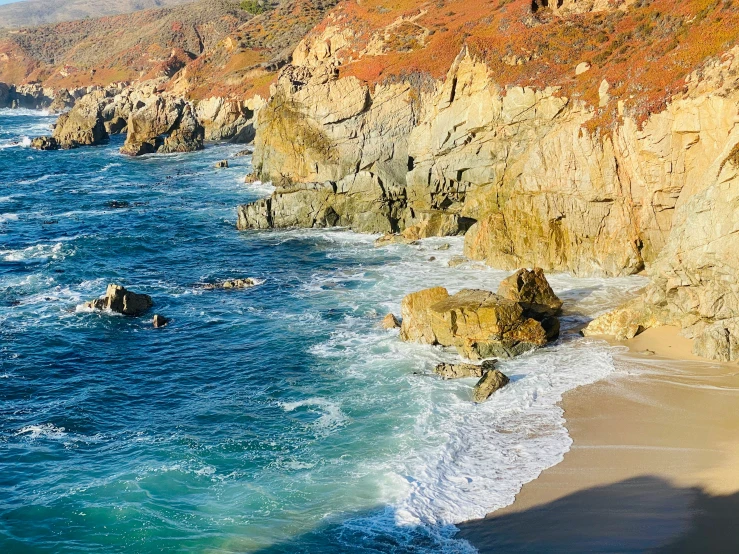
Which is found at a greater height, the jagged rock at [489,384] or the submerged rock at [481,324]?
the submerged rock at [481,324]

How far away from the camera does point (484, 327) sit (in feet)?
89.2

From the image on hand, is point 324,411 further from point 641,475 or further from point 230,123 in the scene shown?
point 230,123

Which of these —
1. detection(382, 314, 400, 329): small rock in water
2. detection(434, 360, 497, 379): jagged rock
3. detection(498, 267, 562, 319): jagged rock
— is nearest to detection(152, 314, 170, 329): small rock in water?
detection(382, 314, 400, 329): small rock in water

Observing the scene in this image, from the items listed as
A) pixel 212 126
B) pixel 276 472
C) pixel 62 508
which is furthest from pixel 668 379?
pixel 212 126

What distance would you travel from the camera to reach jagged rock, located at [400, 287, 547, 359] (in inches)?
1068

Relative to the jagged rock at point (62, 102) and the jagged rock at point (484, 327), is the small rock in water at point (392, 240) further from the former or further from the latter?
the jagged rock at point (62, 102)

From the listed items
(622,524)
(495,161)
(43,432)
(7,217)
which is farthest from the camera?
(7,217)

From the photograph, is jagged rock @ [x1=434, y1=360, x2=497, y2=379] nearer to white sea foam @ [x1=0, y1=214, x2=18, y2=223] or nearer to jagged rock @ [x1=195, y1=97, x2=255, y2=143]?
white sea foam @ [x1=0, y1=214, x2=18, y2=223]

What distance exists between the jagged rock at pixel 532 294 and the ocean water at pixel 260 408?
126 cm

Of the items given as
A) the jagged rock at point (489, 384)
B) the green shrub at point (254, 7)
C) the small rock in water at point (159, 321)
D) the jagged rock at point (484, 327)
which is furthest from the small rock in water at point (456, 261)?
the green shrub at point (254, 7)

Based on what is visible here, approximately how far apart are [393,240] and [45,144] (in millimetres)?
68509

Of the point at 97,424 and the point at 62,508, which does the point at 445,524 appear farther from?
the point at 97,424

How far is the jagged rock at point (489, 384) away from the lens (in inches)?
943

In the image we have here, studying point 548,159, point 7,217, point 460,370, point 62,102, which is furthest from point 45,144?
point 460,370
